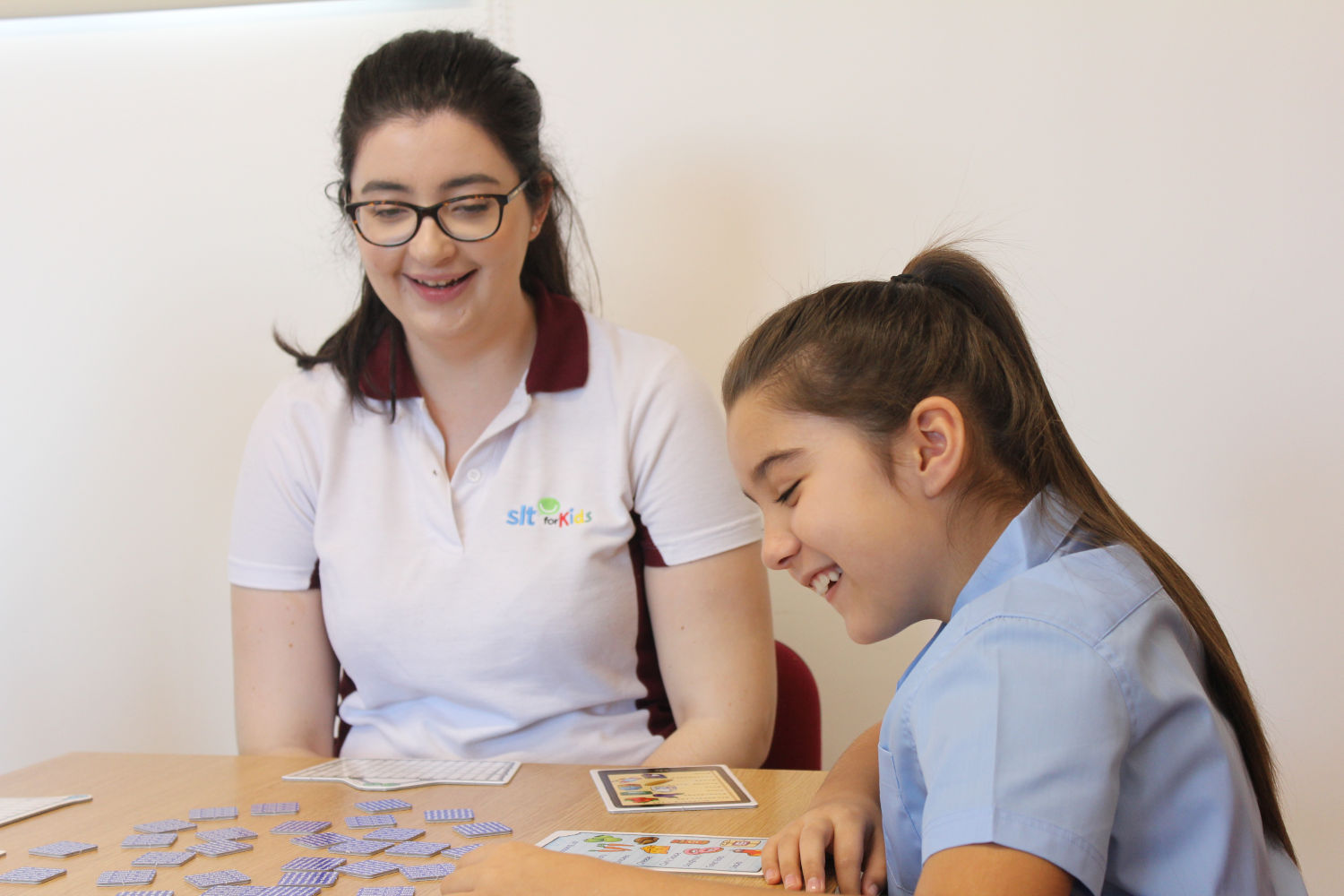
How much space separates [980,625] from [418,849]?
0.61 metres

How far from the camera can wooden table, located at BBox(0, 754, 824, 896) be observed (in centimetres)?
111

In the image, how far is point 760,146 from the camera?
2.24 meters

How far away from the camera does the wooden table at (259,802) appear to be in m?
1.11

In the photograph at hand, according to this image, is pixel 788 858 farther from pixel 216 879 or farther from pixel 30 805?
pixel 30 805

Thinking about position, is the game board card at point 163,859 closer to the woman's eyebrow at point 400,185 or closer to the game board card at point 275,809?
the game board card at point 275,809

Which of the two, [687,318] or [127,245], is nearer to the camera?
[687,318]

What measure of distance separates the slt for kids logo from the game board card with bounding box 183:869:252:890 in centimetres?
72

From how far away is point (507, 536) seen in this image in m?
1.70

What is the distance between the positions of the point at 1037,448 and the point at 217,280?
2.01 meters

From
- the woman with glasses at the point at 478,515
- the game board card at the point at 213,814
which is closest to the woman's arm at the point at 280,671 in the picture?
the woman with glasses at the point at 478,515

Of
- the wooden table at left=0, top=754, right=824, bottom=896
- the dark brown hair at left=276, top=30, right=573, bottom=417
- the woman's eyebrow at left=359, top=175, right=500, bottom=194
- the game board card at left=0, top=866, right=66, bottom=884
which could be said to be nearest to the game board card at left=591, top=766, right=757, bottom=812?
the wooden table at left=0, top=754, right=824, bottom=896

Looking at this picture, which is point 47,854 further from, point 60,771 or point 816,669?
point 816,669

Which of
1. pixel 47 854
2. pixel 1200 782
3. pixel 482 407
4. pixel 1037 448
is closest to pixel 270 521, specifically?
pixel 482 407

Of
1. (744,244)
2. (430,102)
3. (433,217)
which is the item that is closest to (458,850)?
(433,217)
